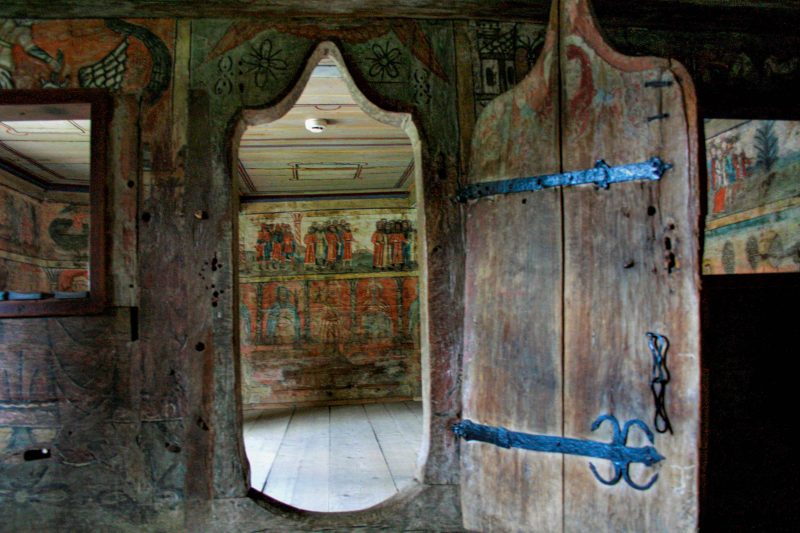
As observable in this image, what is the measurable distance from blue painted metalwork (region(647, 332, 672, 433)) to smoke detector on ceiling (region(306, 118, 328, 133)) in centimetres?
310

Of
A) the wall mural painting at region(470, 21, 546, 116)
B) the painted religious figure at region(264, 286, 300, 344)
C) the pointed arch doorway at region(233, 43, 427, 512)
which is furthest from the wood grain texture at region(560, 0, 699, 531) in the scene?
the painted religious figure at region(264, 286, 300, 344)

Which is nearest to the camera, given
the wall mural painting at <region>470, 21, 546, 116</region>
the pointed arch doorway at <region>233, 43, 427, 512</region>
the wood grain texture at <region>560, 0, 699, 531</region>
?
the wood grain texture at <region>560, 0, 699, 531</region>

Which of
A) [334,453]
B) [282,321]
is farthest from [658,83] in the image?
[282,321]

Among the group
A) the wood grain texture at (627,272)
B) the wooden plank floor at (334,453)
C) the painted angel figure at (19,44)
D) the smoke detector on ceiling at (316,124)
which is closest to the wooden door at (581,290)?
the wood grain texture at (627,272)

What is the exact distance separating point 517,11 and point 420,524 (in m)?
2.31

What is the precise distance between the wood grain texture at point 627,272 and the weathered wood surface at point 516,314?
0.06 meters

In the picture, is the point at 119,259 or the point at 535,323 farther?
the point at 119,259

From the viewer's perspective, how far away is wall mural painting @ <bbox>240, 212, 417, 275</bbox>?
281 inches

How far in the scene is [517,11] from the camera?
8.58 feet

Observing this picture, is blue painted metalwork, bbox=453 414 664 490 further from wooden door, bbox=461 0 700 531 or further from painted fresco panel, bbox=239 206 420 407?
painted fresco panel, bbox=239 206 420 407

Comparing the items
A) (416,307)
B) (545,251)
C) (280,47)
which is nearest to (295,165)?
(416,307)

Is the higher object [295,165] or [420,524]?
[295,165]

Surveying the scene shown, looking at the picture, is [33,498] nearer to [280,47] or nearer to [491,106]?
[280,47]

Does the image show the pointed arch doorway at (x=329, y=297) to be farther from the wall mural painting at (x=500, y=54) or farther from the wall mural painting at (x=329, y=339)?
the wall mural painting at (x=500, y=54)
